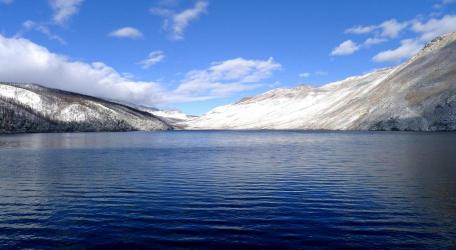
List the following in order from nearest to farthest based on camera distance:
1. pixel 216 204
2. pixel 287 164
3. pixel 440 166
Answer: pixel 216 204
pixel 440 166
pixel 287 164

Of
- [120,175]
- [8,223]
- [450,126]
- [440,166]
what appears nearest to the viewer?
[8,223]

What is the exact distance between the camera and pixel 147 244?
23875 mm

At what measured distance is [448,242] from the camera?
2353 centimetres

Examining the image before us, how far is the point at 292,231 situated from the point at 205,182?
2255 centimetres

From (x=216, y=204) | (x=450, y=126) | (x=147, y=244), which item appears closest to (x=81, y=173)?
(x=216, y=204)

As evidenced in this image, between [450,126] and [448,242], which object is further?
[450,126]

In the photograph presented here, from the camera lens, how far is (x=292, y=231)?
86.0 feet

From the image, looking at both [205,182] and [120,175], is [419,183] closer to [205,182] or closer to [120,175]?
[205,182]

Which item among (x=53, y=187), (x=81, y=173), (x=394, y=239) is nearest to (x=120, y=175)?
(x=81, y=173)

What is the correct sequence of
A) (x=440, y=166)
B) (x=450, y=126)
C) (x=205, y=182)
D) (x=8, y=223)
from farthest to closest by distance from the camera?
(x=450, y=126) → (x=440, y=166) → (x=205, y=182) → (x=8, y=223)

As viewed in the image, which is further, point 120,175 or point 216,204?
point 120,175

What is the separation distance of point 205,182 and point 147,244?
2410 cm

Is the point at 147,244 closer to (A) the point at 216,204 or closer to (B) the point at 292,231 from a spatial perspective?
(B) the point at 292,231

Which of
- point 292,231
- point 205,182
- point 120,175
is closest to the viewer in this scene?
point 292,231
